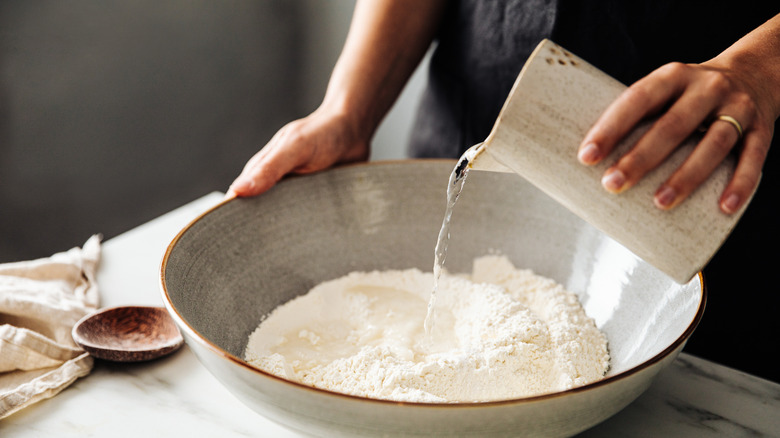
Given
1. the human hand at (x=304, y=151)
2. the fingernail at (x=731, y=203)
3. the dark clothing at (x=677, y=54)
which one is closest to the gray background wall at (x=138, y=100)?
the human hand at (x=304, y=151)

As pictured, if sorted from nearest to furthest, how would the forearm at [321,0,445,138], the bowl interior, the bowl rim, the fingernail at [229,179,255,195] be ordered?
the bowl rim → the bowl interior → the fingernail at [229,179,255,195] → the forearm at [321,0,445,138]

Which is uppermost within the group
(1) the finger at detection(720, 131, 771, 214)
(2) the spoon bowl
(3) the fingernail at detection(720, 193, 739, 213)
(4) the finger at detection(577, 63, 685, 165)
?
(4) the finger at detection(577, 63, 685, 165)

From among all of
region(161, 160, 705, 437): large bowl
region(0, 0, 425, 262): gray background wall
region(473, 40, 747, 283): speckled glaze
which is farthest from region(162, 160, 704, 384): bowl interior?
region(0, 0, 425, 262): gray background wall

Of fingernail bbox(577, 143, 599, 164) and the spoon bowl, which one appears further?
the spoon bowl

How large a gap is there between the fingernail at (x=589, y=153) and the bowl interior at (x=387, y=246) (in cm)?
23

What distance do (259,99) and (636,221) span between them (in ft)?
6.61

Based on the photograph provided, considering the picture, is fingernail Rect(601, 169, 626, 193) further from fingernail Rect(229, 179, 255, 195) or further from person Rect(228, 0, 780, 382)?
fingernail Rect(229, 179, 255, 195)

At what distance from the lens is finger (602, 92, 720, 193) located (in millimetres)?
527

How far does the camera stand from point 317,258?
0.90m

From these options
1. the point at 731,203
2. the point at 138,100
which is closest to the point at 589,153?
the point at 731,203

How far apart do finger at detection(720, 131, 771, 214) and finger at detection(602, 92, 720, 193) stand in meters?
0.02

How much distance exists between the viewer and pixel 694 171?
1.72 ft

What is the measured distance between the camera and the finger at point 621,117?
1.73 feet

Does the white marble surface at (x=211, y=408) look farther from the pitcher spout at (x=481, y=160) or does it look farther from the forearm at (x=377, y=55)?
the forearm at (x=377, y=55)
